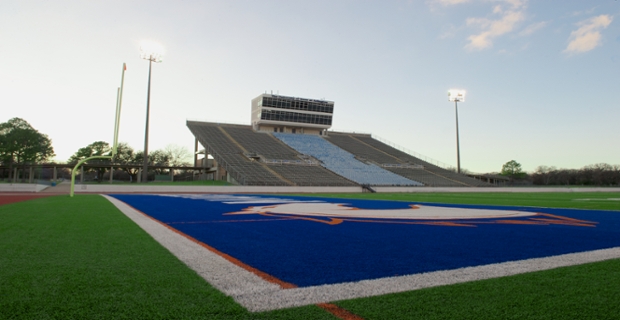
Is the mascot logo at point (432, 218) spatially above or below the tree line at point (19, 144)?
below

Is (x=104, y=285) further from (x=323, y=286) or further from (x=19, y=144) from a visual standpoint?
(x=19, y=144)

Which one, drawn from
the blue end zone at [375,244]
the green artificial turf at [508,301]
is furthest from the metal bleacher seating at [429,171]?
the green artificial turf at [508,301]

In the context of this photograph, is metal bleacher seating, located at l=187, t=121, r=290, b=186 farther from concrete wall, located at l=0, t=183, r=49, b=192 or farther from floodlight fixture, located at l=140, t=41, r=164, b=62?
concrete wall, located at l=0, t=183, r=49, b=192

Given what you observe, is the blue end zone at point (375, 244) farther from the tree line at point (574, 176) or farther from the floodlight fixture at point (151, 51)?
the tree line at point (574, 176)

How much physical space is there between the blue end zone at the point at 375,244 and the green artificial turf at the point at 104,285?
2.57ft

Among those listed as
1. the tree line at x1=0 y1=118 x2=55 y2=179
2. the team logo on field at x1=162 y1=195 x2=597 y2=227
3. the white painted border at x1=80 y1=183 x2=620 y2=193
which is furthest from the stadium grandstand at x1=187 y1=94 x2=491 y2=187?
the team logo on field at x1=162 y1=195 x2=597 y2=227

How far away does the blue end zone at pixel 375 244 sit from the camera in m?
3.80

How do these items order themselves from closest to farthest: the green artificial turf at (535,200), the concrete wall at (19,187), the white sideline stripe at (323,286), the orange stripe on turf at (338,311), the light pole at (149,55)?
the orange stripe on turf at (338,311)
the white sideline stripe at (323,286)
the green artificial turf at (535,200)
the concrete wall at (19,187)
the light pole at (149,55)

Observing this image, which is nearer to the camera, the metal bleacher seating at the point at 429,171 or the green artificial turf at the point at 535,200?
the green artificial turf at the point at 535,200

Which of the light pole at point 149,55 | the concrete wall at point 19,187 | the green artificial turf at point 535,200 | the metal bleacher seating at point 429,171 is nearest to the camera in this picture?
the green artificial turf at point 535,200

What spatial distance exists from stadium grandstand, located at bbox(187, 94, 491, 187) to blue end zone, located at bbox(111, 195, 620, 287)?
90.4 feet

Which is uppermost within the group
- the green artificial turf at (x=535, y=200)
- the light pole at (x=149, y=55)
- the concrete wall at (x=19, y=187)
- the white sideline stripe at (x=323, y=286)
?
the light pole at (x=149, y=55)

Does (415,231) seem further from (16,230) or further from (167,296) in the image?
(16,230)

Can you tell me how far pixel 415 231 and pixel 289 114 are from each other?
2032 inches
